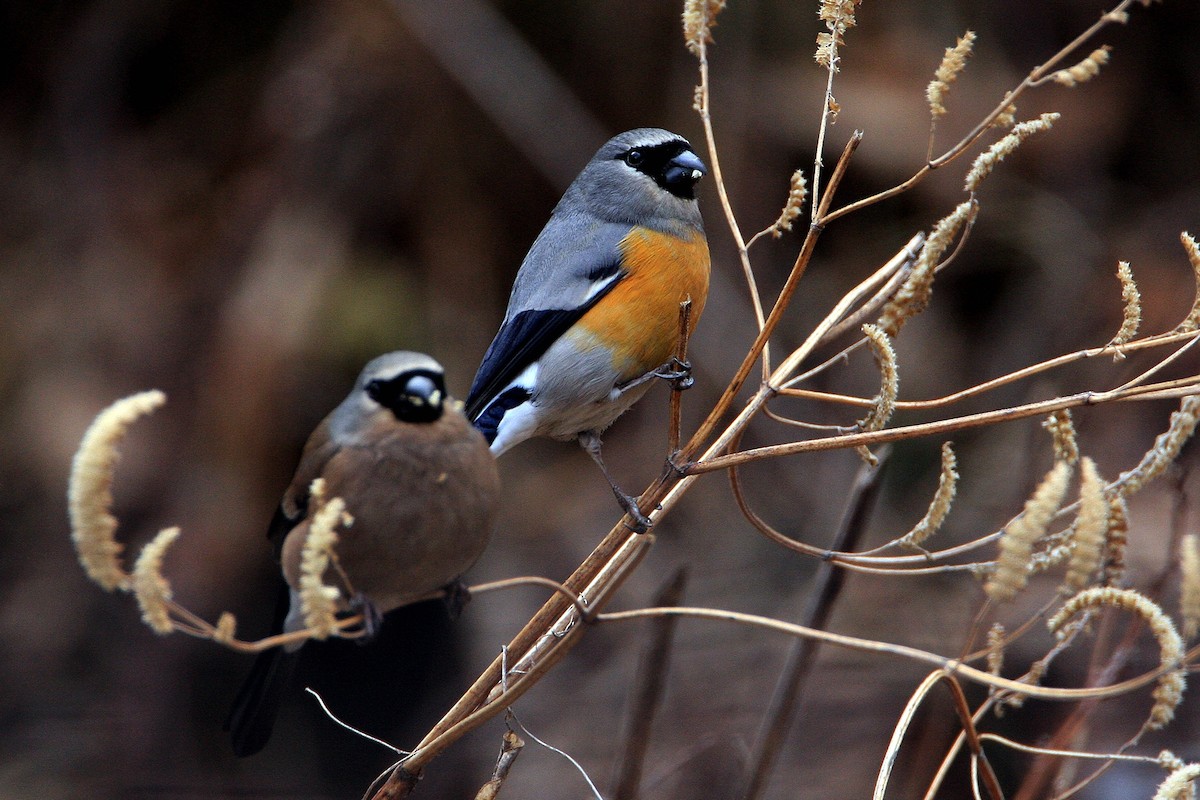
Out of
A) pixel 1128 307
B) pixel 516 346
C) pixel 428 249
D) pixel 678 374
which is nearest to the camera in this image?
pixel 1128 307

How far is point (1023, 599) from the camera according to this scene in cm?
433

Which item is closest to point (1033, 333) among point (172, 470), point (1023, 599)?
point (1023, 599)

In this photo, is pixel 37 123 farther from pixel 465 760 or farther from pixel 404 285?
pixel 465 760

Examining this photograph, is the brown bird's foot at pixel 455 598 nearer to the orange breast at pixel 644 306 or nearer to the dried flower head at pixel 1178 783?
the dried flower head at pixel 1178 783

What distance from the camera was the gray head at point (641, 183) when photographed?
8.32 ft

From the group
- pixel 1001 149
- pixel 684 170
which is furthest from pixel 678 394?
pixel 684 170

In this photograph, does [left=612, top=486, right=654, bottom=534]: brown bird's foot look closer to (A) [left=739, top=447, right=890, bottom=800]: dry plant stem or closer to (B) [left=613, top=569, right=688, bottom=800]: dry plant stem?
(B) [left=613, top=569, right=688, bottom=800]: dry plant stem

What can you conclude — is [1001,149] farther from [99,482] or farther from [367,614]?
[99,482]

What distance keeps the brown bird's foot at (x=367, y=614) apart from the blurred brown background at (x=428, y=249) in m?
3.39

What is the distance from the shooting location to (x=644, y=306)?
241 cm

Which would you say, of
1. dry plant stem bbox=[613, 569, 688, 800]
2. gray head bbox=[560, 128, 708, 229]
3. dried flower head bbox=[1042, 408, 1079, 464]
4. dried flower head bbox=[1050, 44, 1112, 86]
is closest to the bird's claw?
dry plant stem bbox=[613, 569, 688, 800]

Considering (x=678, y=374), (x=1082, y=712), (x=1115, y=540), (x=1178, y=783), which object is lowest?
(x=1082, y=712)

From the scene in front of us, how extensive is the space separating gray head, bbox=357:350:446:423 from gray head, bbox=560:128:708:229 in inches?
49.4

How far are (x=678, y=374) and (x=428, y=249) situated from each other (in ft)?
10.9
